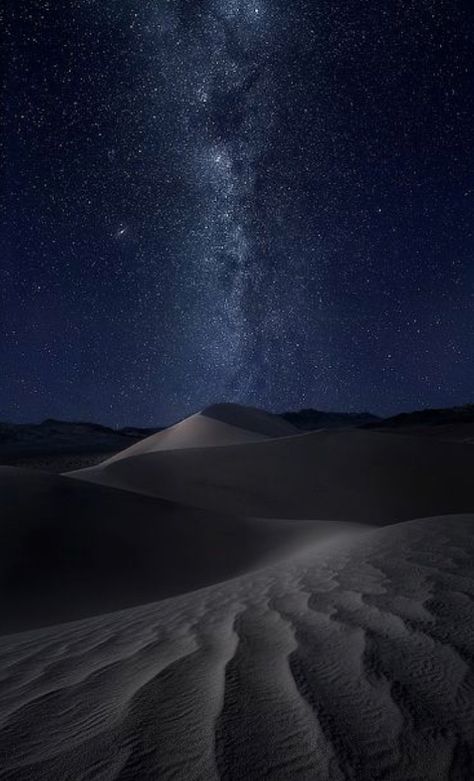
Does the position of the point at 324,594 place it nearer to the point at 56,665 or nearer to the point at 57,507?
the point at 56,665

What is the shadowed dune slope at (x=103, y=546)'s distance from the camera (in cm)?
483

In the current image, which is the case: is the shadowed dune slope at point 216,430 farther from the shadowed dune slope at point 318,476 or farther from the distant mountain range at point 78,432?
the distant mountain range at point 78,432

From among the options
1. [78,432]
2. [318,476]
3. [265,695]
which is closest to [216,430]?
[318,476]

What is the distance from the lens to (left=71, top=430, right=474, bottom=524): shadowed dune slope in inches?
456

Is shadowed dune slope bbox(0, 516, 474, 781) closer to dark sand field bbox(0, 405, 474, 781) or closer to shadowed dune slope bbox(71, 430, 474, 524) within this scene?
dark sand field bbox(0, 405, 474, 781)

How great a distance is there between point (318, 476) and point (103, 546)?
28.9 ft

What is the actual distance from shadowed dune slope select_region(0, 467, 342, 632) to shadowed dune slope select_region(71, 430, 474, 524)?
13.6 feet

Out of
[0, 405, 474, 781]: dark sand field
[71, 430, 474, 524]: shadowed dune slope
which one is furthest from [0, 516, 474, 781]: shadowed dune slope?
[71, 430, 474, 524]: shadowed dune slope

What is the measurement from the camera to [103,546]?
609 cm

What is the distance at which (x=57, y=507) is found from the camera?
6961mm

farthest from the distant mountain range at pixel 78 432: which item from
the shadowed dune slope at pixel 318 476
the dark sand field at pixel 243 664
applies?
the dark sand field at pixel 243 664

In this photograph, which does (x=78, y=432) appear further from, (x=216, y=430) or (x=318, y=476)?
(x=318, y=476)

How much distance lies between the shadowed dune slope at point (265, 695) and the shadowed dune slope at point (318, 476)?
962cm

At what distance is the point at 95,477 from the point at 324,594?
12.1m
